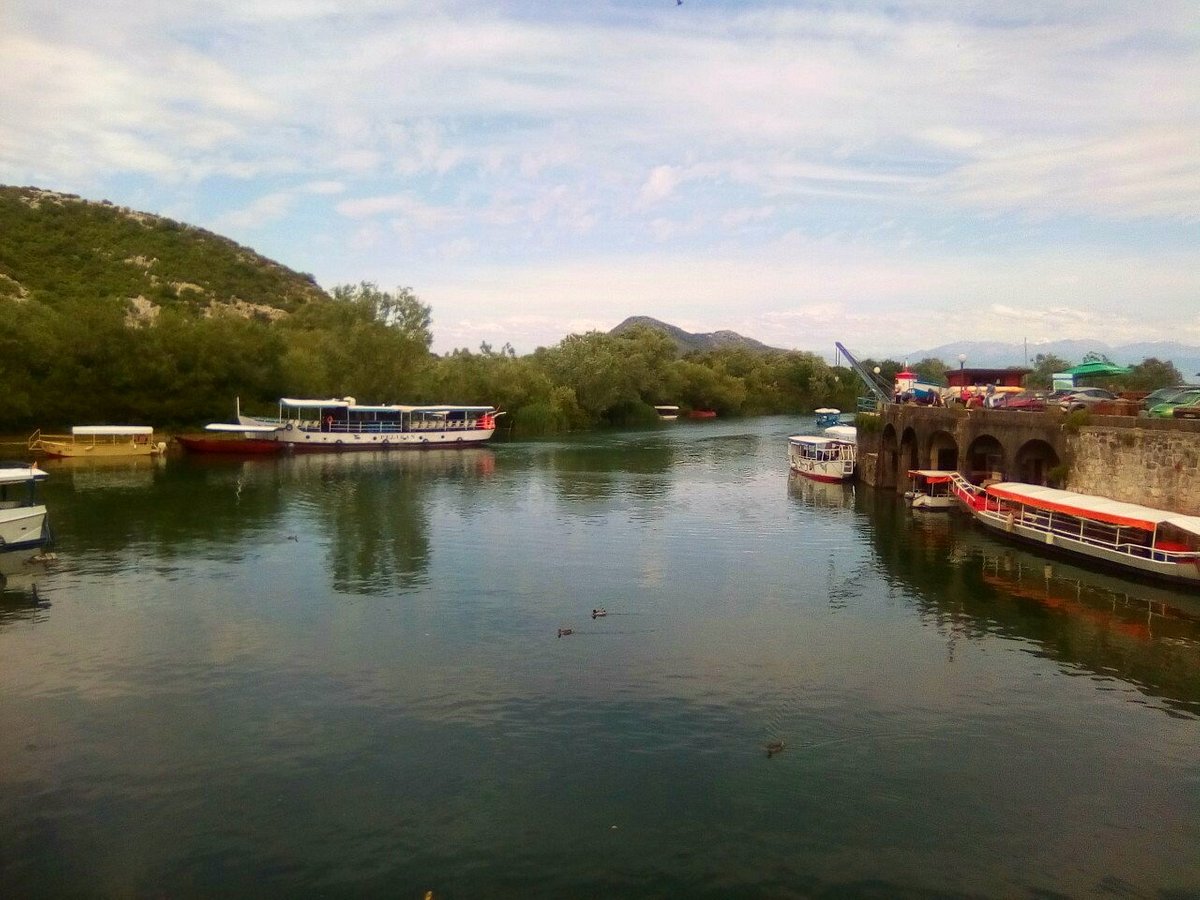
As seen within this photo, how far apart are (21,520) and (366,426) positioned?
56.5 m

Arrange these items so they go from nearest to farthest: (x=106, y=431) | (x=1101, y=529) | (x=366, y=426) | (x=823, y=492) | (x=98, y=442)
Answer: (x=1101, y=529) < (x=823, y=492) < (x=106, y=431) < (x=98, y=442) < (x=366, y=426)

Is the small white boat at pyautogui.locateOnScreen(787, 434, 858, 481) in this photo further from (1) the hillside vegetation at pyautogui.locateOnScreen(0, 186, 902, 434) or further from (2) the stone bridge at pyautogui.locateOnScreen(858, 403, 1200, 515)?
(1) the hillside vegetation at pyautogui.locateOnScreen(0, 186, 902, 434)

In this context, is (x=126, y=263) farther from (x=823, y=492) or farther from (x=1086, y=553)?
(x=1086, y=553)

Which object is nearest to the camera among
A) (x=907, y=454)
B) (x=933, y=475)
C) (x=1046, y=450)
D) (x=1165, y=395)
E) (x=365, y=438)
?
(x=1165, y=395)

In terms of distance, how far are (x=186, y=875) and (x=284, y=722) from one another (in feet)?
20.4

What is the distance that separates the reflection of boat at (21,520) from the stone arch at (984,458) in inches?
1843

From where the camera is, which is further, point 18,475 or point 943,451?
point 943,451

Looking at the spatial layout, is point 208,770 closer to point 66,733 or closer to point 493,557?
point 66,733

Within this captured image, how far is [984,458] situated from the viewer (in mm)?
54688

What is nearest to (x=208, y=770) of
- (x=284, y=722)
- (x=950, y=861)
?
(x=284, y=722)

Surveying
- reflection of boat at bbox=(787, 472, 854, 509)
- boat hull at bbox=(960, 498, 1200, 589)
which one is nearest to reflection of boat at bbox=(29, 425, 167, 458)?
reflection of boat at bbox=(787, 472, 854, 509)

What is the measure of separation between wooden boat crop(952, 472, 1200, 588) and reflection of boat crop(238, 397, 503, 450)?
60590 mm

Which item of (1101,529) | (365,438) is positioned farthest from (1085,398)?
(365,438)

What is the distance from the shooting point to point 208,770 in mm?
19109
